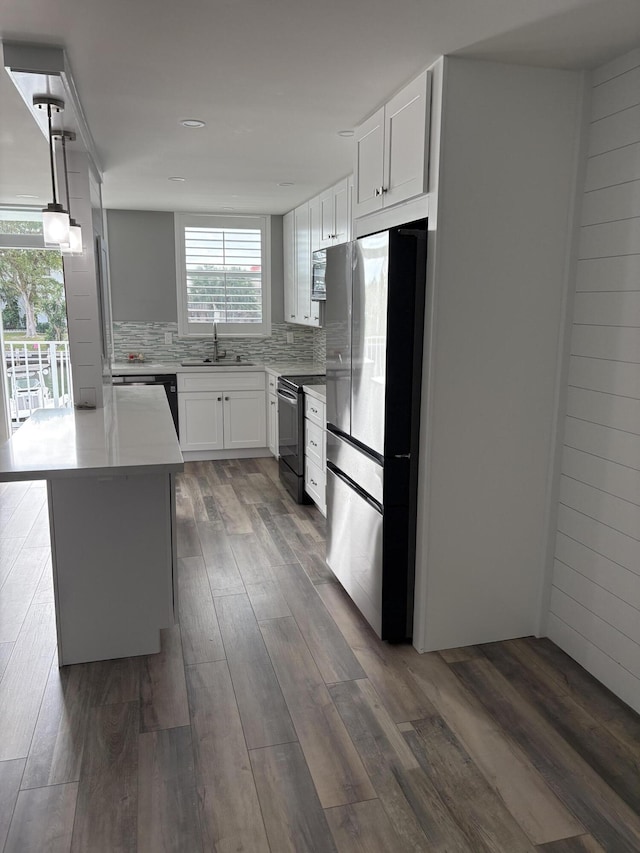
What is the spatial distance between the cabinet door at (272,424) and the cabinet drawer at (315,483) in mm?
1074

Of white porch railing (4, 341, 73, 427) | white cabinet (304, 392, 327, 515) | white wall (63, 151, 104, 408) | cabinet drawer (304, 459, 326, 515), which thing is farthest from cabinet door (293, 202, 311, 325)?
white porch railing (4, 341, 73, 427)

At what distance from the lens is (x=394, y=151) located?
2.70 metres

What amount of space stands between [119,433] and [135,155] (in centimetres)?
185

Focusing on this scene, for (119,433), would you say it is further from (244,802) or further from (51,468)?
(244,802)

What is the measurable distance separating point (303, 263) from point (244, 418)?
1.55 m

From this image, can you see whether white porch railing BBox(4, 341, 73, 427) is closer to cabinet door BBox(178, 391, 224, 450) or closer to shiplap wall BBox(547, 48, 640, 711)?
cabinet door BBox(178, 391, 224, 450)

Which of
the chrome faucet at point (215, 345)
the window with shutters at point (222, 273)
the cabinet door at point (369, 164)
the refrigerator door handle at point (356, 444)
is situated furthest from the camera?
the chrome faucet at point (215, 345)

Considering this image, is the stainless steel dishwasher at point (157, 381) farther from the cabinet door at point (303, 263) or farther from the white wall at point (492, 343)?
the white wall at point (492, 343)

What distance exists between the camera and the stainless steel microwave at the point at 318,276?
470 cm

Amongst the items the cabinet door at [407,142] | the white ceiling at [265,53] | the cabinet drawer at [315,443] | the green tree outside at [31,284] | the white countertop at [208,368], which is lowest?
the cabinet drawer at [315,443]

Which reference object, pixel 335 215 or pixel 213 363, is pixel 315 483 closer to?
pixel 335 215

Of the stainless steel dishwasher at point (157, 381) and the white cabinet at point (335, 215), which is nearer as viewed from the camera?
the white cabinet at point (335, 215)

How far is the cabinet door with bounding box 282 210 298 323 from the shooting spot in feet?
19.5

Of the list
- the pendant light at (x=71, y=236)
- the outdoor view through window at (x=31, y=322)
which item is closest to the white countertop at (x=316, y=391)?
the pendant light at (x=71, y=236)
